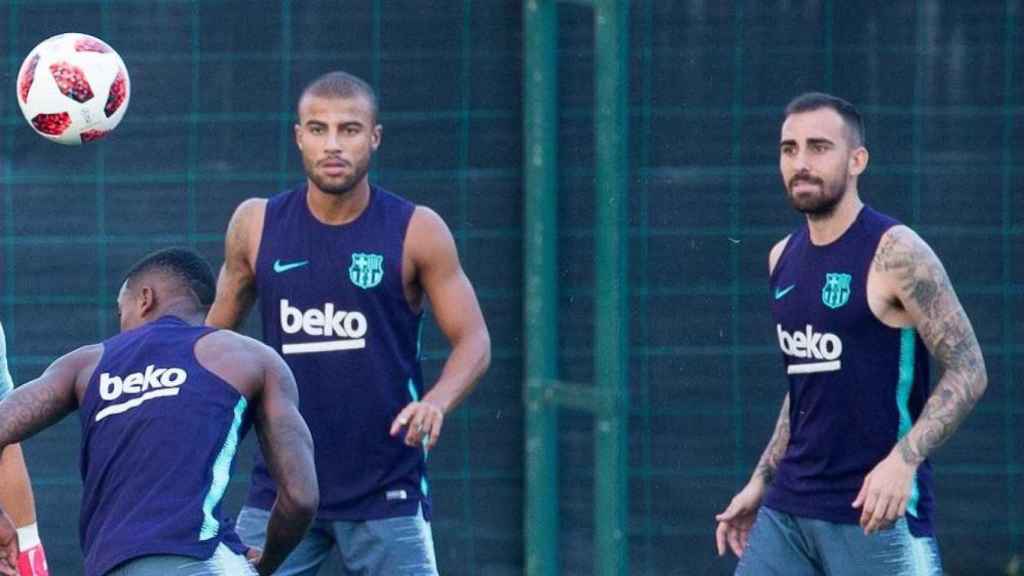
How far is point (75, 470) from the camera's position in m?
8.27

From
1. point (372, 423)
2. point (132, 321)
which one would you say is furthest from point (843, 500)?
point (132, 321)

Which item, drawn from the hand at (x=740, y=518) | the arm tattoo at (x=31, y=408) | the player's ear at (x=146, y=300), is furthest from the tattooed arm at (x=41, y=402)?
the hand at (x=740, y=518)

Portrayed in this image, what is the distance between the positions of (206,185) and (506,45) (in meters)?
1.32

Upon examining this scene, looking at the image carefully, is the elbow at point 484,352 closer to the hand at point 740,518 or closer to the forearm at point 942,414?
the hand at point 740,518

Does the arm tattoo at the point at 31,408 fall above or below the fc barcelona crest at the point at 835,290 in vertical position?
below

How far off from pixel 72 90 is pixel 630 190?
2.33 m

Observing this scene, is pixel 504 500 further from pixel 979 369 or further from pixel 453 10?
pixel 979 369

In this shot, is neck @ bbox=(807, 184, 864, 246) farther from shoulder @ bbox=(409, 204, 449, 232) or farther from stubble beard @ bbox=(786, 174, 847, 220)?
shoulder @ bbox=(409, 204, 449, 232)

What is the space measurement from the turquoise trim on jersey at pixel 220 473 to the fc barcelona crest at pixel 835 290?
171 centimetres

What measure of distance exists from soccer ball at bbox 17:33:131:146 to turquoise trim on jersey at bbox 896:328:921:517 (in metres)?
2.83

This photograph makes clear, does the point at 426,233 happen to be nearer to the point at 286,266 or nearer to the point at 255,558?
the point at 286,266

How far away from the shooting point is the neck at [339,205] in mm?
6375

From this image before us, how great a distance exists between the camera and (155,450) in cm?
491

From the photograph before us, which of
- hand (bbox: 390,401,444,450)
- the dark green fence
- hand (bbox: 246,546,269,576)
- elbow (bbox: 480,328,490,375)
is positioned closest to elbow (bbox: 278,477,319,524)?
hand (bbox: 246,546,269,576)
